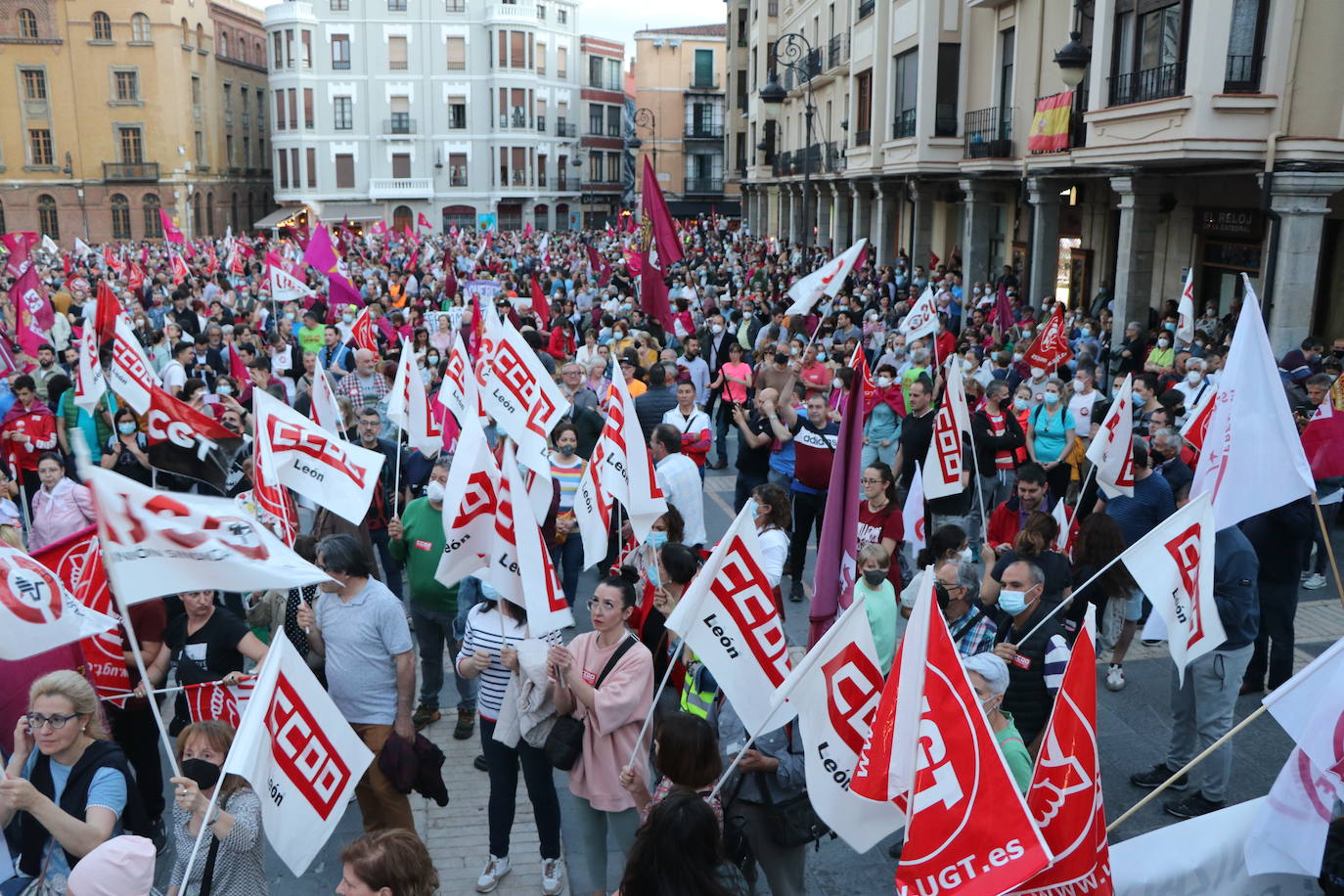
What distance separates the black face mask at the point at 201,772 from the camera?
4.11 metres

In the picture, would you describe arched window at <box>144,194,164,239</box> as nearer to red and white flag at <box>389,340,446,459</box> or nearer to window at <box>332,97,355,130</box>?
window at <box>332,97,355,130</box>

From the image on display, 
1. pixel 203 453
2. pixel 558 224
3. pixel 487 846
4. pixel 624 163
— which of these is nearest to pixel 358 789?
pixel 487 846

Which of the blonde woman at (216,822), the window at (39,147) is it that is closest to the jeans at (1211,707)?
→ the blonde woman at (216,822)

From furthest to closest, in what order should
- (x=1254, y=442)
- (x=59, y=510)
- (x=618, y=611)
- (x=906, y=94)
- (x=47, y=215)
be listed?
(x=47, y=215) → (x=906, y=94) → (x=59, y=510) → (x=1254, y=442) → (x=618, y=611)

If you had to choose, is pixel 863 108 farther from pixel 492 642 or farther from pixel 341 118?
pixel 341 118

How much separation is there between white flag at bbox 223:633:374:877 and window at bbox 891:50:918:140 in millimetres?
24815

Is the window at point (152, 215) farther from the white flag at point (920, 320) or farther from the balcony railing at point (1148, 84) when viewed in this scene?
the white flag at point (920, 320)

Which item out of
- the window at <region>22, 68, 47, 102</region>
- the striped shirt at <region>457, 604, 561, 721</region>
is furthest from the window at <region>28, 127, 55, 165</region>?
the striped shirt at <region>457, 604, 561, 721</region>

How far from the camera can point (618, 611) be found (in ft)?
15.7

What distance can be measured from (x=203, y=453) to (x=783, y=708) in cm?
599

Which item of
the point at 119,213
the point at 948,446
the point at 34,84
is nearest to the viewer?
the point at 948,446

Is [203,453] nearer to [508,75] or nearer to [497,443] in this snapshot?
[497,443]

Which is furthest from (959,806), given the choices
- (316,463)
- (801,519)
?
(801,519)

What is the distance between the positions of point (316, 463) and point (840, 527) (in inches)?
124
